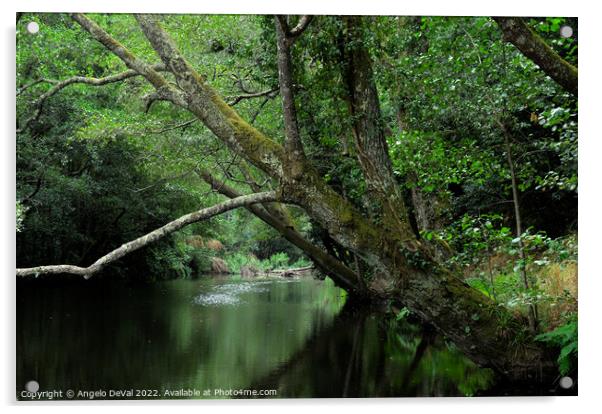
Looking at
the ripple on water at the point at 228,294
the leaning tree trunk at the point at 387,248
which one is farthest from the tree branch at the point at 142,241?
the ripple on water at the point at 228,294

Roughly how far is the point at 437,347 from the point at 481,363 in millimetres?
1972

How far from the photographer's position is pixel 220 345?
6.86 m

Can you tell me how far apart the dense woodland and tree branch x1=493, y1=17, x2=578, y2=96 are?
13 mm

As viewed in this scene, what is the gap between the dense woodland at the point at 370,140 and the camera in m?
4.76

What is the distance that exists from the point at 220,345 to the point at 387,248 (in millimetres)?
2966

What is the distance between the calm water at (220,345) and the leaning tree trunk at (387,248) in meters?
0.44

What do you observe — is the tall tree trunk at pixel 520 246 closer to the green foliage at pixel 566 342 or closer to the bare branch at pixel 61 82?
the green foliage at pixel 566 342

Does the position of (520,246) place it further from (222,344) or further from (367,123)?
(222,344)

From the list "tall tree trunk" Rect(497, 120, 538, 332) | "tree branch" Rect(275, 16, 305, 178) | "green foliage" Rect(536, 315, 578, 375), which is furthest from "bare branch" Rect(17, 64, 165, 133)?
"green foliage" Rect(536, 315, 578, 375)

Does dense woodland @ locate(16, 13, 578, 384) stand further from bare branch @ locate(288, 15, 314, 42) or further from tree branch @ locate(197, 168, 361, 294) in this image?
tree branch @ locate(197, 168, 361, 294)

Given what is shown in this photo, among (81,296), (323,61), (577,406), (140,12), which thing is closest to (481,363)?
(577,406)

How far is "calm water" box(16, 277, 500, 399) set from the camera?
16.8 feet

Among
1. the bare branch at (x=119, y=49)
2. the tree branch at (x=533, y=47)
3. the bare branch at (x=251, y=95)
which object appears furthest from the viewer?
the bare branch at (x=251, y=95)

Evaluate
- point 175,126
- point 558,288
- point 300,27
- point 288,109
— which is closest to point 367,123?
point 288,109
